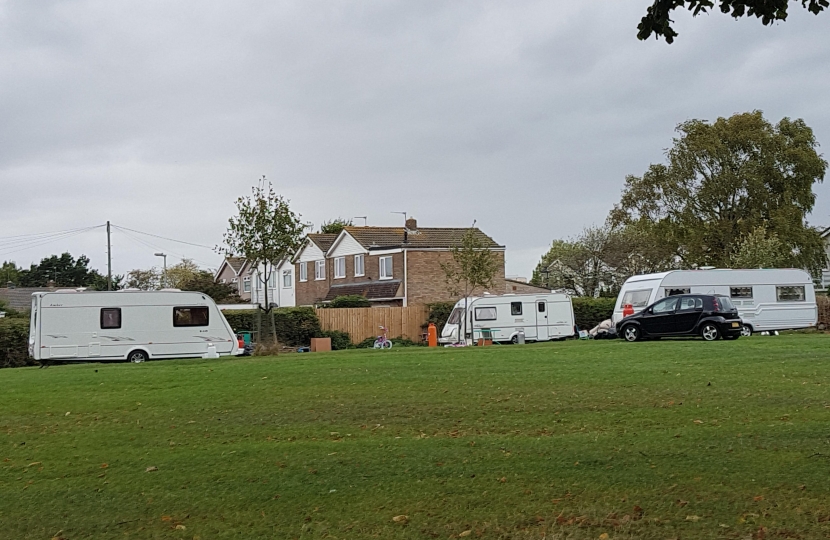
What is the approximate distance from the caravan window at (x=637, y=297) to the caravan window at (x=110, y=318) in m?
19.2

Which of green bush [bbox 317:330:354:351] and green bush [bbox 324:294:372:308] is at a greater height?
green bush [bbox 324:294:372:308]

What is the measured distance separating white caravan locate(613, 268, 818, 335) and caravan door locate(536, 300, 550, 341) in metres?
3.77

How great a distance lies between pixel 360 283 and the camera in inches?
2188

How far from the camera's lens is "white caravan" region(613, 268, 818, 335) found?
34250mm

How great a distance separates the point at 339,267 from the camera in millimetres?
58000

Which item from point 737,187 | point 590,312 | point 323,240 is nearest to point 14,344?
point 590,312

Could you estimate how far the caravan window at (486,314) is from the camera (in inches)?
1492

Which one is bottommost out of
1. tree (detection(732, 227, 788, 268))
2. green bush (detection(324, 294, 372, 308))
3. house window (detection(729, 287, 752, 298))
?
house window (detection(729, 287, 752, 298))

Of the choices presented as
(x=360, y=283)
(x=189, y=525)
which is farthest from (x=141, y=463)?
(x=360, y=283)

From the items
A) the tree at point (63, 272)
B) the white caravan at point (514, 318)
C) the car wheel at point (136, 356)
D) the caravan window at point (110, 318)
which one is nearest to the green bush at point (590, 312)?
the white caravan at point (514, 318)

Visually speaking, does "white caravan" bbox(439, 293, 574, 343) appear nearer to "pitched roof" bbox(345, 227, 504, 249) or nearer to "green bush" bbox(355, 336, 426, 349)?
"green bush" bbox(355, 336, 426, 349)

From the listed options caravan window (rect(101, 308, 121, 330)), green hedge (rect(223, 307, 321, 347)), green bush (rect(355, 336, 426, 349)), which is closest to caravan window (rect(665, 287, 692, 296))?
green bush (rect(355, 336, 426, 349))

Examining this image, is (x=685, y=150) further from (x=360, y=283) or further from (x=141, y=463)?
(x=141, y=463)

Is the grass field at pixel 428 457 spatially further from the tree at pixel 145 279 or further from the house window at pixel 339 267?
the tree at pixel 145 279
